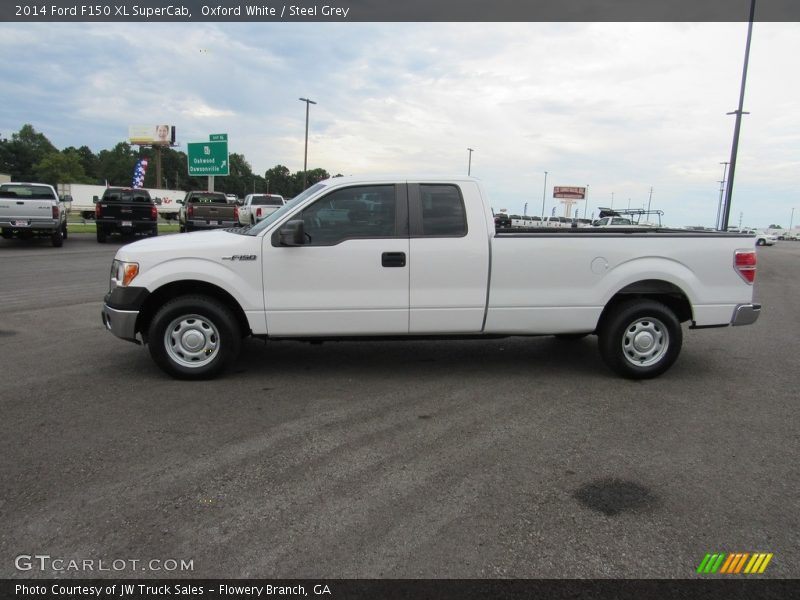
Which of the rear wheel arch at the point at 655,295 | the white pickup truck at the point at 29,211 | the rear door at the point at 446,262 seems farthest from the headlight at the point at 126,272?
the white pickup truck at the point at 29,211

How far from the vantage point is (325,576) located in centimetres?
259

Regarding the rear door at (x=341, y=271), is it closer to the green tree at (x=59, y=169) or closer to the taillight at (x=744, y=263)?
the taillight at (x=744, y=263)

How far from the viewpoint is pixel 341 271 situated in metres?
5.27

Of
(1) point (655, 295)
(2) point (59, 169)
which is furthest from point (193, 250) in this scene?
(2) point (59, 169)

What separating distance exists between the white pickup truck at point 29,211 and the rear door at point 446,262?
16486mm

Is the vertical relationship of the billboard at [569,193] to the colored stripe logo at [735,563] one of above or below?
above

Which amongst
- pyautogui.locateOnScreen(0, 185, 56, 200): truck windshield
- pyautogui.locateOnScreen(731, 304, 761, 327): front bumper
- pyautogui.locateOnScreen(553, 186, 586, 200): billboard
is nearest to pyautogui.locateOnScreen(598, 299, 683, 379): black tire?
pyautogui.locateOnScreen(731, 304, 761, 327): front bumper

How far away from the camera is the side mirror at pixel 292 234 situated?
508cm

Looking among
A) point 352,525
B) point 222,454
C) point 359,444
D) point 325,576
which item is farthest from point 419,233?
point 325,576

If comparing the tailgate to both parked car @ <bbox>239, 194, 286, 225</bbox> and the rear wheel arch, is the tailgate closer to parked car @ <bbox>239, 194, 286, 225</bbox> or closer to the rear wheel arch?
parked car @ <bbox>239, 194, 286, 225</bbox>

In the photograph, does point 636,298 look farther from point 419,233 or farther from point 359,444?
point 359,444

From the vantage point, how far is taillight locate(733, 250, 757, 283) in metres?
5.63

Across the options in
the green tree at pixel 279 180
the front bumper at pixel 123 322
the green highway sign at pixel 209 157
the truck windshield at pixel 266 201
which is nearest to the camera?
the front bumper at pixel 123 322
